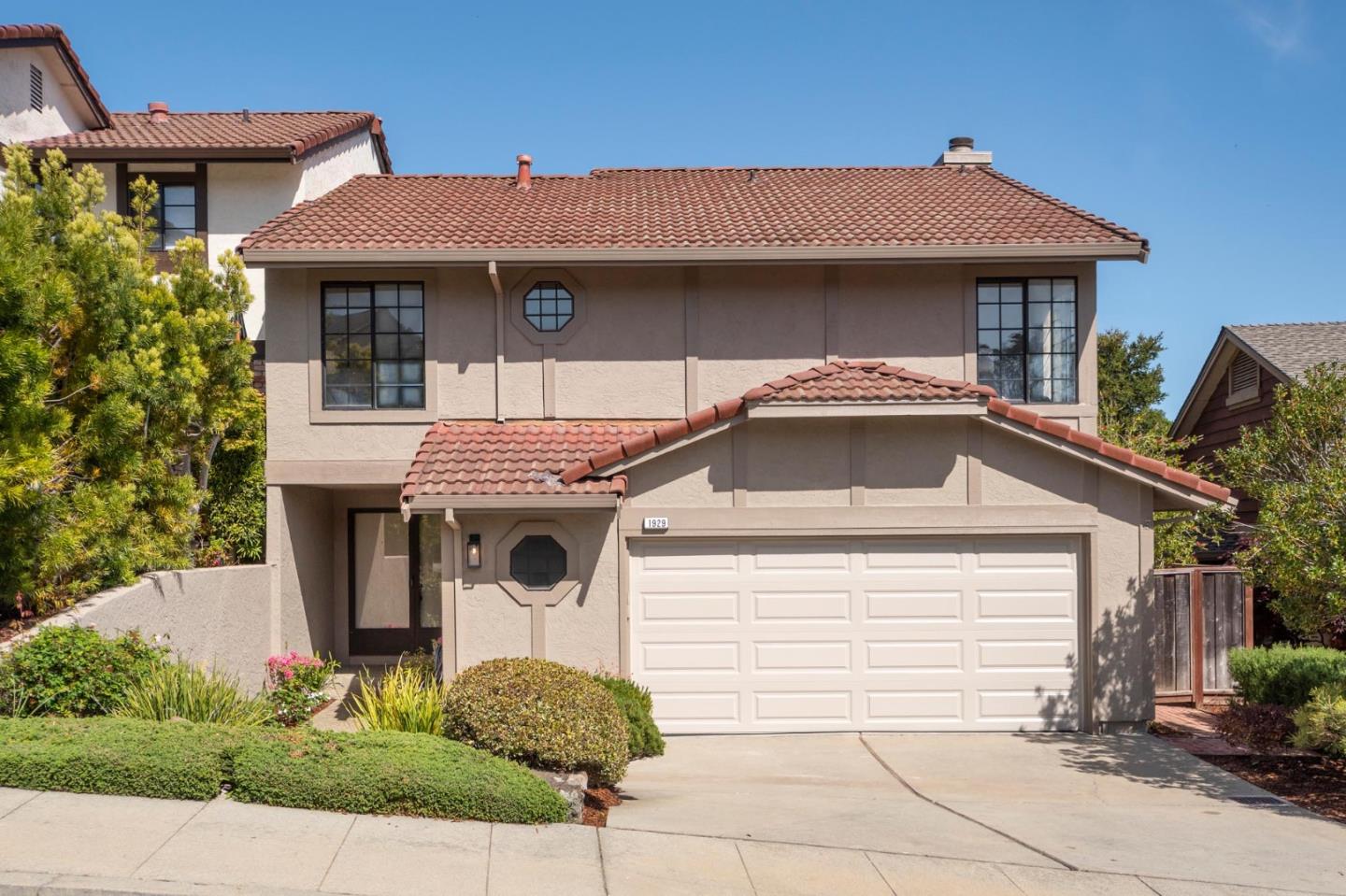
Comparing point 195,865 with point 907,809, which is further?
point 907,809

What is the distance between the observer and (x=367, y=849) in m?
7.17

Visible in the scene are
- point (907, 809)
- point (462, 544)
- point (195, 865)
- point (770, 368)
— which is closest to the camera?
point (195, 865)

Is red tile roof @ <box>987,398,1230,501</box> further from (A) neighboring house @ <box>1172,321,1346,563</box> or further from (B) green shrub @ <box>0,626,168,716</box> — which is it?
(B) green shrub @ <box>0,626,168,716</box>

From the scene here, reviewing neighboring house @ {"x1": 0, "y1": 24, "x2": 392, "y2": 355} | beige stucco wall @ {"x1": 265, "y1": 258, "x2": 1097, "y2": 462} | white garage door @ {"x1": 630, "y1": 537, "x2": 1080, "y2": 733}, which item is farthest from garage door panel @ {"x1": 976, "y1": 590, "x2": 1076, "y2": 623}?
neighboring house @ {"x1": 0, "y1": 24, "x2": 392, "y2": 355}

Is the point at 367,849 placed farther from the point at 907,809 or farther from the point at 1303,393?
the point at 1303,393

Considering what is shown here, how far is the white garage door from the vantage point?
1283 centimetres

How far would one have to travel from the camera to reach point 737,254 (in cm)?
1457

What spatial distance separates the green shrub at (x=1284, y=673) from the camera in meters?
12.2

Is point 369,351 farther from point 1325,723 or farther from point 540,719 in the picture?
point 1325,723

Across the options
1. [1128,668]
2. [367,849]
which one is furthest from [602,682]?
[1128,668]

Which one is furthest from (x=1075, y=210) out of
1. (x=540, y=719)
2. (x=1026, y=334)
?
(x=540, y=719)

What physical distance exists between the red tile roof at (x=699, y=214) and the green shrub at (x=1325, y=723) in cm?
636

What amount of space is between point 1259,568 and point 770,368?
21.1 ft

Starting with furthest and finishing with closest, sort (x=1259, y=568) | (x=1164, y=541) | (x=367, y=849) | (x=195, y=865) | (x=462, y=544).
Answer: (x=1164, y=541), (x=462, y=544), (x=1259, y=568), (x=367, y=849), (x=195, y=865)
